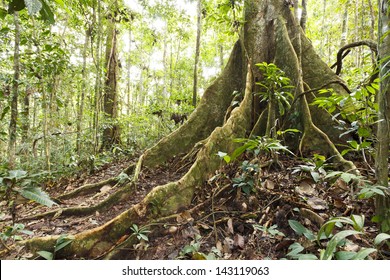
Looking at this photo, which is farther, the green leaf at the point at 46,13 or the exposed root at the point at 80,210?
the exposed root at the point at 80,210

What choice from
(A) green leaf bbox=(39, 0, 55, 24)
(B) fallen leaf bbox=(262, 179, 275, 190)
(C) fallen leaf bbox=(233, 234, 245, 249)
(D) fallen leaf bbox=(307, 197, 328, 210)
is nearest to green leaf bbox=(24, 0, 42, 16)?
(A) green leaf bbox=(39, 0, 55, 24)

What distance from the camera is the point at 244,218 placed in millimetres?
2379

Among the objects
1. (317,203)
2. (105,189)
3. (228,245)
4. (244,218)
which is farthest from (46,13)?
(105,189)

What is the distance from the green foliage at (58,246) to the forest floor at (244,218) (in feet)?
0.59

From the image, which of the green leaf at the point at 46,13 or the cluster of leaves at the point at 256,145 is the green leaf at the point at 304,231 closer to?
the cluster of leaves at the point at 256,145

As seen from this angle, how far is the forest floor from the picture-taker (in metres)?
2.02

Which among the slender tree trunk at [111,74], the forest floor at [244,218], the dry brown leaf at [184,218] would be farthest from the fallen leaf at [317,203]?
the slender tree trunk at [111,74]

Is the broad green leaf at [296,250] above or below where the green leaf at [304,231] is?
below

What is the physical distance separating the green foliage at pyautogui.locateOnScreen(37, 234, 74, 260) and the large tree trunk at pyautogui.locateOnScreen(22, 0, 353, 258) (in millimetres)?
57

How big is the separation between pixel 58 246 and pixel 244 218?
5.54 ft

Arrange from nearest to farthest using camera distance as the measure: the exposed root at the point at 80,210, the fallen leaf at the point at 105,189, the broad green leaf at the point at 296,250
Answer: the broad green leaf at the point at 296,250 < the exposed root at the point at 80,210 < the fallen leaf at the point at 105,189

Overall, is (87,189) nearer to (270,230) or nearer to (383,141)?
(270,230)

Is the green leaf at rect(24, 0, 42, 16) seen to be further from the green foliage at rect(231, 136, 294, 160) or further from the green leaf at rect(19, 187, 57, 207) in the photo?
the green foliage at rect(231, 136, 294, 160)

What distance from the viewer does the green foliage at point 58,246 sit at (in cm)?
209
